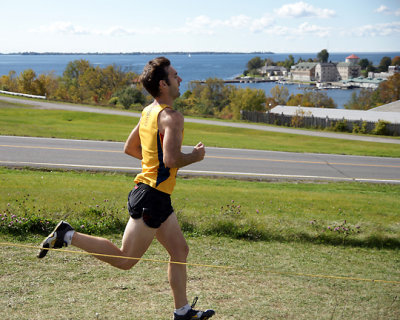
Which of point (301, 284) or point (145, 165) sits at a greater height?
point (145, 165)

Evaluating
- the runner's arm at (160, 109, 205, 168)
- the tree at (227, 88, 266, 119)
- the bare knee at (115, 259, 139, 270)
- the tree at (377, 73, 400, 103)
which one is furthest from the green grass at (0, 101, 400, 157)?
the tree at (377, 73, 400, 103)

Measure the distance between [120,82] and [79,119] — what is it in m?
56.7

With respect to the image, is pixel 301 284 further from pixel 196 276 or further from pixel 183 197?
pixel 183 197

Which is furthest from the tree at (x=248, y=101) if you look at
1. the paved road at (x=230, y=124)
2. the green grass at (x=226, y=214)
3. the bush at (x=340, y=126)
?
the green grass at (x=226, y=214)

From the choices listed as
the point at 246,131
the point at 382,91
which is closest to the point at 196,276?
the point at 246,131

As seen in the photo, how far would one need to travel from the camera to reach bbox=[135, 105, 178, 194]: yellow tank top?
370 centimetres

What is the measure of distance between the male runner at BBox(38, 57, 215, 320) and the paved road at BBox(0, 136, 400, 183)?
12.5 metres

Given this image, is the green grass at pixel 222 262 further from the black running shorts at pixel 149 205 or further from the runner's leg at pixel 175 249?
the black running shorts at pixel 149 205

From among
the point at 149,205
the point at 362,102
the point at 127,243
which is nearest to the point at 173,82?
the point at 149,205

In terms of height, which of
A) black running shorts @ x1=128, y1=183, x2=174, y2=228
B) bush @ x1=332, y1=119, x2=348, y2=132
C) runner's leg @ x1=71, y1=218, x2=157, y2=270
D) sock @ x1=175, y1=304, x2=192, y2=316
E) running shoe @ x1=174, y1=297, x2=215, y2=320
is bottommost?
bush @ x1=332, y1=119, x2=348, y2=132

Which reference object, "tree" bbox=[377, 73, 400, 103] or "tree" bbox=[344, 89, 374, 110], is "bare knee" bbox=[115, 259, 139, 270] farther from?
"tree" bbox=[344, 89, 374, 110]

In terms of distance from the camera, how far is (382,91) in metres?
111

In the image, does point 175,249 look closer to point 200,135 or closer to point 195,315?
point 195,315

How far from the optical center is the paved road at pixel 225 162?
1700cm
